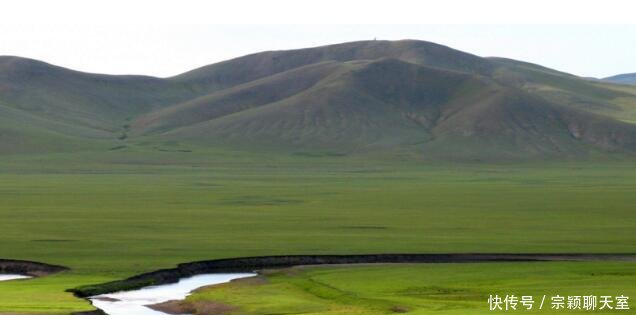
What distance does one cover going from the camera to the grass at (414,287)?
43.2 m

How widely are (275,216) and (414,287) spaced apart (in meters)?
35.2

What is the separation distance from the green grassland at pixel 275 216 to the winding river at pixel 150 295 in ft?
4.04

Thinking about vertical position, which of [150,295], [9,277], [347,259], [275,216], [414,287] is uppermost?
[275,216]

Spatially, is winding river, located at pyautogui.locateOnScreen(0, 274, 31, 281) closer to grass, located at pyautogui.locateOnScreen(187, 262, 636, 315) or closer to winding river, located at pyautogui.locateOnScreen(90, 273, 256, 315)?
winding river, located at pyautogui.locateOnScreen(90, 273, 256, 315)

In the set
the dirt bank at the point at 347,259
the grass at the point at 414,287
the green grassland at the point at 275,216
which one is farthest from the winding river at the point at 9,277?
the grass at the point at 414,287

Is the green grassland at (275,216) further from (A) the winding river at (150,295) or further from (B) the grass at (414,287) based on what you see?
(B) the grass at (414,287)

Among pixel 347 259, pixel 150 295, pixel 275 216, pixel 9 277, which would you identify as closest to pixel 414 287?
pixel 150 295

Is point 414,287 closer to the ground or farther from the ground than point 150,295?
farther from the ground

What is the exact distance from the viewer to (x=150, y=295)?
49062mm

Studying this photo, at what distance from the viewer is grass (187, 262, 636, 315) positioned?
43.2 meters

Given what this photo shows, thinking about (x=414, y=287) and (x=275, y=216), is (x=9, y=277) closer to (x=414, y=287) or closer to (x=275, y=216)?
(x=414, y=287)

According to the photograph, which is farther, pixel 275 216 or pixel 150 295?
pixel 275 216

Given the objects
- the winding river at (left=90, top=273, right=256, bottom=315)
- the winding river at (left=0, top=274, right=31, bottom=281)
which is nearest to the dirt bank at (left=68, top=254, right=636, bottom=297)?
the winding river at (left=90, top=273, right=256, bottom=315)

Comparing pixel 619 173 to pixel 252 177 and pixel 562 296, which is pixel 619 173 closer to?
pixel 252 177
